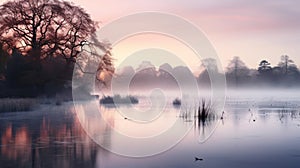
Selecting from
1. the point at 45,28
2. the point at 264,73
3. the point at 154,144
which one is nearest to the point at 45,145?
the point at 154,144

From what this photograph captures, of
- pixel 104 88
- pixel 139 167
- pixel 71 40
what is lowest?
pixel 139 167

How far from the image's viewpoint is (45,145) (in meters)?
12.4

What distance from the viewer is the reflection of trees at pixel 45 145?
9.91 m

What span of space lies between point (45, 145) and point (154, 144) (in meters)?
3.17

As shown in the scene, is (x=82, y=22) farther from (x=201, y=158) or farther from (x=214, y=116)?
(x=201, y=158)

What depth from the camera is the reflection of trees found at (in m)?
9.91

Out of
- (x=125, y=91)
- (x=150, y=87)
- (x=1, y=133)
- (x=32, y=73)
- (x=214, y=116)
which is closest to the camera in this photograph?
(x=1, y=133)

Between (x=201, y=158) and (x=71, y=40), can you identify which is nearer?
(x=201, y=158)

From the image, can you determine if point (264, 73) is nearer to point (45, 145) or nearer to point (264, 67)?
point (264, 67)

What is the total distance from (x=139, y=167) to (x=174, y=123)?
9.62 m

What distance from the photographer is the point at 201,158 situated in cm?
1084

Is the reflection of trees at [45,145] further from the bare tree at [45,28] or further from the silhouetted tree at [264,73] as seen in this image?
the silhouetted tree at [264,73]

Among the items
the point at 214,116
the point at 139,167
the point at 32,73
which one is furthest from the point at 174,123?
the point at 32,73

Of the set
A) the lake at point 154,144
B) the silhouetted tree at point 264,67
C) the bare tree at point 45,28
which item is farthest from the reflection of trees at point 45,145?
the silhouetted tree at point 264,67
